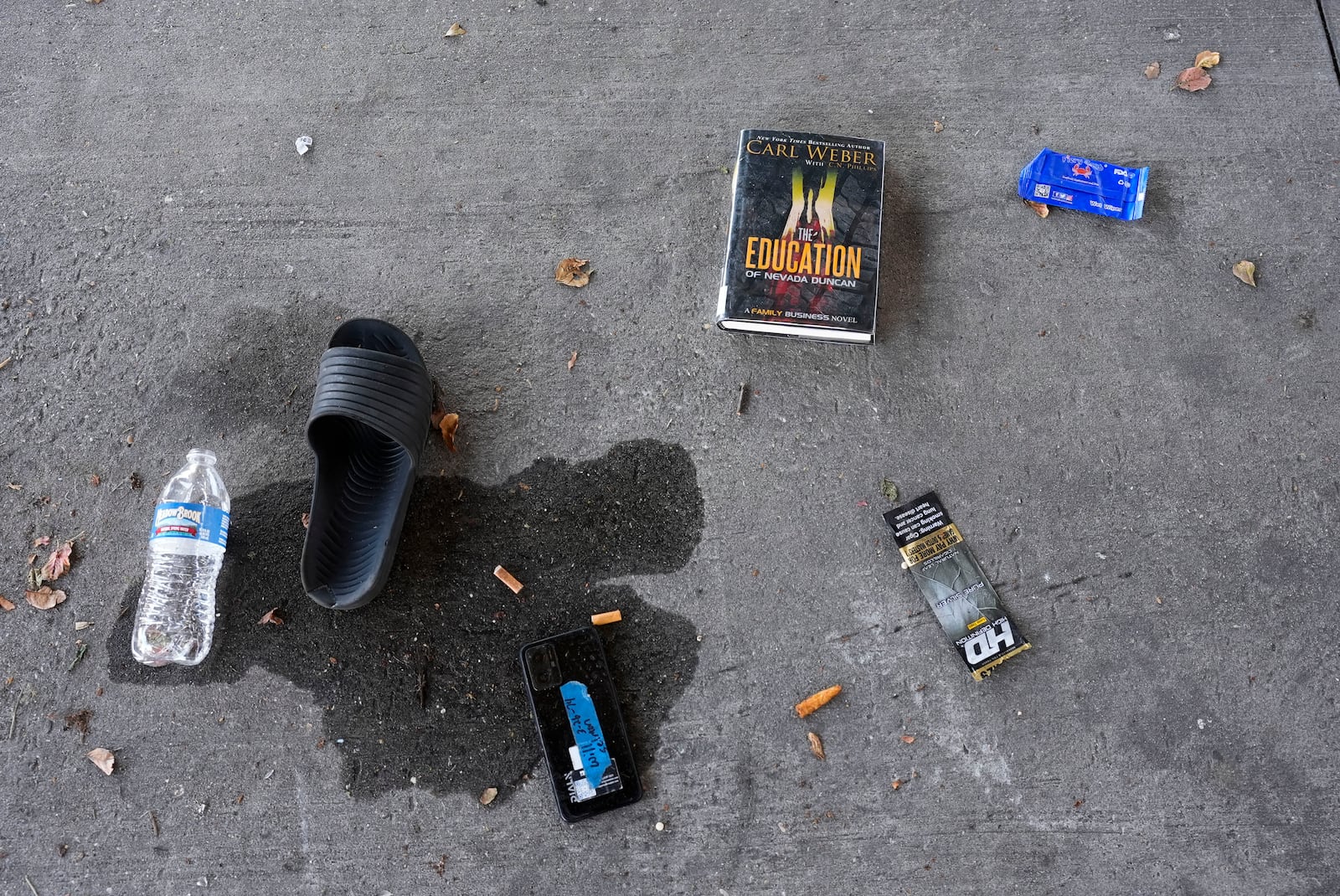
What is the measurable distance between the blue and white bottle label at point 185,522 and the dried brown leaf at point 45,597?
46 centimetres

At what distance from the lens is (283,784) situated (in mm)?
2420

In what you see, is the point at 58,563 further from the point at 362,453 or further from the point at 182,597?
the point at 362,453

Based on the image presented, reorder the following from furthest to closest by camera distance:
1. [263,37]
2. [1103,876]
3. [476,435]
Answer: [263,37], [476,435], [1103,876]

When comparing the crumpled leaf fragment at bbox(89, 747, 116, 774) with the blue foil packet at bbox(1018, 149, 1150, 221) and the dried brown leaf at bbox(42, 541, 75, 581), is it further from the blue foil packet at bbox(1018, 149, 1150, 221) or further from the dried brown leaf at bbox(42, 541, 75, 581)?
the blue foil packet at bbox(1018, 149, 1150, 221)

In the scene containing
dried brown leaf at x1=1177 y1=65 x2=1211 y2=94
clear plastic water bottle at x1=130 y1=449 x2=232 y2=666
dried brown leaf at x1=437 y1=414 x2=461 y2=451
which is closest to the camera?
clear plastic water bottle at x1=130 y1=449 x2=232 y2=666

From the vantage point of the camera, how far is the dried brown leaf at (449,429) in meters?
2.56

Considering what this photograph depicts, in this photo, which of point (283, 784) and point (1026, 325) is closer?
point (283, 784)

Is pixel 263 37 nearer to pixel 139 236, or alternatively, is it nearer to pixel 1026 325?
pixel 139 236

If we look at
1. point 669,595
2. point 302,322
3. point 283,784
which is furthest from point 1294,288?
point 283,784

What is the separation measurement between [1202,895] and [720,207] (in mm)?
2721

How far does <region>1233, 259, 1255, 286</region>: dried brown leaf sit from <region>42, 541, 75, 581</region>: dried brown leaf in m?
4.07

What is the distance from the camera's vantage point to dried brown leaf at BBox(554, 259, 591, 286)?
2.66 m

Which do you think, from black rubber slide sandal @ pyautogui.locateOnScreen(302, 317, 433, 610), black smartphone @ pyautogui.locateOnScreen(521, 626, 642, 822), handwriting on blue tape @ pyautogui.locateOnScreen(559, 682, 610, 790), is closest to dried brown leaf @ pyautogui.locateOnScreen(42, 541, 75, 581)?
black rubber slide sandal @ pyautogui.locateOnScreen(302, 317, 433, 610)

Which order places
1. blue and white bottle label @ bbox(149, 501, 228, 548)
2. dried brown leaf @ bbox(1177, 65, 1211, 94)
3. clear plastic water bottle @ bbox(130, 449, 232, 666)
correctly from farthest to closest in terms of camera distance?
dried brown leaf @ bbox(1177, 65, 1211, 94) → clear plastic water bottle @ bbox(130, 449, 232, 666) → blue and white bottle label @ bbox(149, 501, 228, 548)
